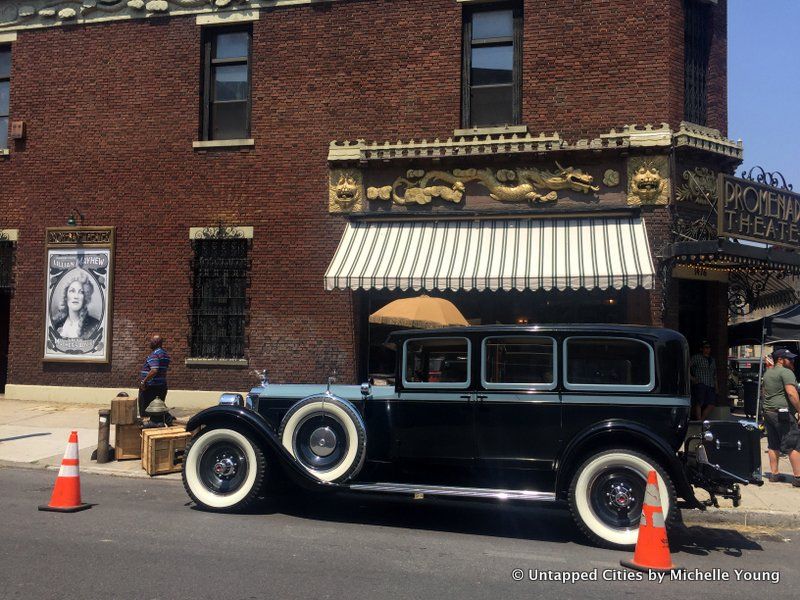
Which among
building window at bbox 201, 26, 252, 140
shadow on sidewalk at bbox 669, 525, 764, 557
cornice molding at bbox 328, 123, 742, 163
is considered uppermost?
building window at bbox 201, 26, 252, 140

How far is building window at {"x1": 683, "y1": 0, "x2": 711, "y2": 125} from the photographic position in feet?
45.4

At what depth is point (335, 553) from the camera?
6.06m

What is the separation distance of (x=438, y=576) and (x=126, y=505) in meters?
3.90

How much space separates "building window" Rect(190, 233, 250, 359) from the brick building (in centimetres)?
4

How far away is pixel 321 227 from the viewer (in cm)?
1434

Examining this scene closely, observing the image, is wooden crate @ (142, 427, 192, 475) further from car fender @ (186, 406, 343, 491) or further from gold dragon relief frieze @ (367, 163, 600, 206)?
gold dragon relief frieze @ (367, 163, 600, 206)

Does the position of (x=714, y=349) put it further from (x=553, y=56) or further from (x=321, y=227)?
(x=321, y=227)

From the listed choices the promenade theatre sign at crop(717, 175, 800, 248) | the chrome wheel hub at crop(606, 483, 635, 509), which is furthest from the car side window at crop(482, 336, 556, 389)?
the promenade theatre sign at crop(717, 175, 800, 248)

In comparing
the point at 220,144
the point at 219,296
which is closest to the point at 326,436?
the point at 219,296

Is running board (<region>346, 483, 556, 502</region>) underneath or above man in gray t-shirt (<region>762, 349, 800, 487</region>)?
underneath

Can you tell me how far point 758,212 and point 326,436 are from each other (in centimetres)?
972

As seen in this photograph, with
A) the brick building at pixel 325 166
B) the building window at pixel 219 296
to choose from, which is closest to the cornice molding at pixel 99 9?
the brick building at pixel 325 166

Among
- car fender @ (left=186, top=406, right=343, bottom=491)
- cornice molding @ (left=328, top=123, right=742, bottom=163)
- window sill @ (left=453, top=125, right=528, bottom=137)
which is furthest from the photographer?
window sill @ (left=453, top=125, right=528, bottom=137)

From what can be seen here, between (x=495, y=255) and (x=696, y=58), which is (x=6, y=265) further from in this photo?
(x=696, y=58)
